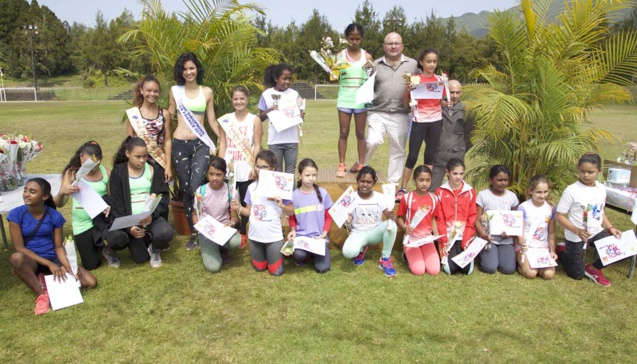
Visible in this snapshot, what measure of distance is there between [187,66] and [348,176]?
2.45 m

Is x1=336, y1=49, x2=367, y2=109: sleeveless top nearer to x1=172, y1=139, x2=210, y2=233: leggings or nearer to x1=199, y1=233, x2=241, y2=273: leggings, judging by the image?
x1=172, y1=139, x2=210, y2=233: leggings

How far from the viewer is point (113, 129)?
18109 millimetres

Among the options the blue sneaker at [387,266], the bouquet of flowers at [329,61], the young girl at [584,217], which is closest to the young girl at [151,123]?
the bouquet of flowers at [329,61]

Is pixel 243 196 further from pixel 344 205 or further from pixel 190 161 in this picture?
pixel 344 205

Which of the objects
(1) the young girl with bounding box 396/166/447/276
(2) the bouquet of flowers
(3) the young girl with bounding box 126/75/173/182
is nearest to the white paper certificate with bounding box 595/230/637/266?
(1) the young girl with bounding box 396/166/447/276

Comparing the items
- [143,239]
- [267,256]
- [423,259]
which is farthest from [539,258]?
[143,239]

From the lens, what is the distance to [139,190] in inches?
194

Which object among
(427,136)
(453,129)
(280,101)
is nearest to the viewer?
(280,101)

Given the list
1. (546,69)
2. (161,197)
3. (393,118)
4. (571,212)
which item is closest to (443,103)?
(393,118)

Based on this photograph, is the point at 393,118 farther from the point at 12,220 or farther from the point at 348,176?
the point at 12,220

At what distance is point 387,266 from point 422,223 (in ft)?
2.08

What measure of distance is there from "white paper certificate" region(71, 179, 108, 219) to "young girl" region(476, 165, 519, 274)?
401 cm

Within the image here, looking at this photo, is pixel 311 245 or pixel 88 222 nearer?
pixel 311 245

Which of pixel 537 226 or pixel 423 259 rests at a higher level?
pixel 537 226
